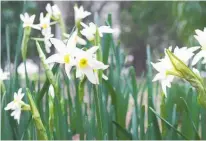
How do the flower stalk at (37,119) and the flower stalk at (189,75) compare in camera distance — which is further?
the flower stalk at (37,119)

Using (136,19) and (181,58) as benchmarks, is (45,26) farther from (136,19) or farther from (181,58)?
(136,19)

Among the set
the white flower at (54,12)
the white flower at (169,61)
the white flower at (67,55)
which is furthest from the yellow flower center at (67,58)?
the white flower at (54,12)

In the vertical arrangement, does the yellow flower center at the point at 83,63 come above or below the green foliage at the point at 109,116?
above

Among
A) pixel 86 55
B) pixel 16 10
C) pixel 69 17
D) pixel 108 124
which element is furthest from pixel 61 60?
pixel 16 10

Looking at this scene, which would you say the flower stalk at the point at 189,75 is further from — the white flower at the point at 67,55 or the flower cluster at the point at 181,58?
the white flower at the point at 67,55

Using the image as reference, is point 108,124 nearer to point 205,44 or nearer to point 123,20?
point 205,44

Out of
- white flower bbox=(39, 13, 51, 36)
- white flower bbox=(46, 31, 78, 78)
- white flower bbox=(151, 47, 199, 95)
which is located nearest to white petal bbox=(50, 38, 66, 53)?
white flower bbox=(46, 31, 78, 78)

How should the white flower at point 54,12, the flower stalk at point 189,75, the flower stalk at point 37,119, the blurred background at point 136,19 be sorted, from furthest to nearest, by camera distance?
the blurred background at point 136,19 < the white flower at point 54,12 < the flower stalk at point 37,119 < the flower stalk at point 189,75

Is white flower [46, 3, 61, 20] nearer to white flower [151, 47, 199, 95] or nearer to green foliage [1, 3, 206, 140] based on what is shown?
green foliage [1, 3, 206, 140]
